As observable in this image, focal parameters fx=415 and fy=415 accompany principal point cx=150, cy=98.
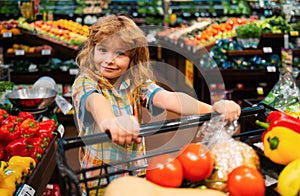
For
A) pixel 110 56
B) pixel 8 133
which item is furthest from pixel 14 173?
pixel 110 56

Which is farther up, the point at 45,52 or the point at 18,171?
the point at 18,171

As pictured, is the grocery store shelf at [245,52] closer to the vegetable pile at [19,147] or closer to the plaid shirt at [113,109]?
the vegetable pile at [19,147]

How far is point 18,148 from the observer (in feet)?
8.28

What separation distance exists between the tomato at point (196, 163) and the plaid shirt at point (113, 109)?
412mm

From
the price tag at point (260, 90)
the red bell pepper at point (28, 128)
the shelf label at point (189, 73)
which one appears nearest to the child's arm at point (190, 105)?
the red bell pepper at point (28, 128)

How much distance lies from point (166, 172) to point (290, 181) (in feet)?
1.02

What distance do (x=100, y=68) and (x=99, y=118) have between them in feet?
1.36

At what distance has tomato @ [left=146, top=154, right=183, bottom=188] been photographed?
3.31ft

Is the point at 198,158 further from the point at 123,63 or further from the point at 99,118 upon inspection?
the point at 123,63

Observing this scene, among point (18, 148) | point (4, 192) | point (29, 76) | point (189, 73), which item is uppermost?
point (4, 192)

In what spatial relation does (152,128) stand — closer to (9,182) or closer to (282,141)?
(282,141)

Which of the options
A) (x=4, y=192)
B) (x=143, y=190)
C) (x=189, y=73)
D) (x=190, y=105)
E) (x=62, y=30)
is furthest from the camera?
(x=189, y=73)

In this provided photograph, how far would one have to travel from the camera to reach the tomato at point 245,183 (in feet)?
3.29

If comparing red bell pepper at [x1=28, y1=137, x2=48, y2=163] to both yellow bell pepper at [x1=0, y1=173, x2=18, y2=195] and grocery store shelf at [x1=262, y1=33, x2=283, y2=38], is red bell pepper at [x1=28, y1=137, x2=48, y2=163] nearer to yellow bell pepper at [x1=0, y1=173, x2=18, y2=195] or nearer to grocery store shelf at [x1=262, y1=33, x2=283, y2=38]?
yellow bell pepper at [x1=0, y1=173, x2=18, y2=195]
